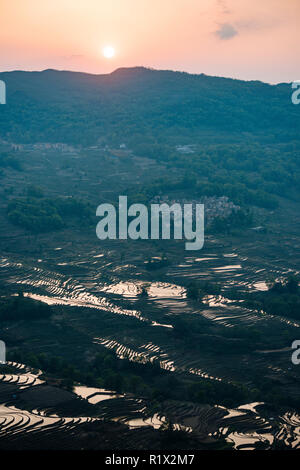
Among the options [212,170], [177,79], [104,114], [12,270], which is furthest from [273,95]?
[12,270]

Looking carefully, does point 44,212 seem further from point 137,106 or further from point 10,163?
point 137,106

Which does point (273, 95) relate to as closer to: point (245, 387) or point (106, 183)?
point (106, 183)

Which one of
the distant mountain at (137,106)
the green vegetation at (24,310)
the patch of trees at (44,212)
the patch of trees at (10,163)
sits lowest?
the green vegetation at (24,310)

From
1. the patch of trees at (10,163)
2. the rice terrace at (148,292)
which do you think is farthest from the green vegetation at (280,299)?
the patch of trees at (10,163)

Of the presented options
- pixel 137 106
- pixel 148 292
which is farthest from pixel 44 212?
pixel 137 106

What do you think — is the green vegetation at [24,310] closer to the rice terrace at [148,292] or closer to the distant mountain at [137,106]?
the rice terrace at [148,292]

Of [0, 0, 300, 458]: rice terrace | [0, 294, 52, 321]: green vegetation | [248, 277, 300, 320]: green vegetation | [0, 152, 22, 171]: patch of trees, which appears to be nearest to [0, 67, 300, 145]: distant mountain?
[0, 0, 300, 458]: rice terrace

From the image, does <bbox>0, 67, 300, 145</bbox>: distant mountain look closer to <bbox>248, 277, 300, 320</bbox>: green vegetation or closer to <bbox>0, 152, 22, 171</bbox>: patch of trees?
<bbox>0, 152, 22, 171</bbox>: patch of trees

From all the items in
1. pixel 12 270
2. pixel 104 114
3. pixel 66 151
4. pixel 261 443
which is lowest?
pixel 261 443
